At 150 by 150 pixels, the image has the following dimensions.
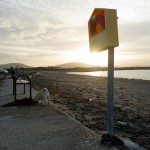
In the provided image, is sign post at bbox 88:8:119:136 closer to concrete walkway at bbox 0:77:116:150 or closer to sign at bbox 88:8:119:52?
sign at bbox 88:8:119:52

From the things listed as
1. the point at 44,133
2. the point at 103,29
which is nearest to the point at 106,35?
the point at 103,29

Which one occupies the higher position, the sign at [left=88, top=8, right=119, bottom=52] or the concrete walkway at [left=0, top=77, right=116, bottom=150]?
the sign at [left=88, top=8, right=119, bottom=52]

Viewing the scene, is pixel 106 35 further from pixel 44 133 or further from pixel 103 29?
pixel 44 133

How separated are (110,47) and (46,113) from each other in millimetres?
4033

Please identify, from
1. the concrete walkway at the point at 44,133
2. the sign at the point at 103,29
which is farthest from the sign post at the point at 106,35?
the concrete walkway at the point at 44,133

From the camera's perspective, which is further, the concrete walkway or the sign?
the concrete walkway

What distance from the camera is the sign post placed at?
5457 mm

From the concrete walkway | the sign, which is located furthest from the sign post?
the concrete walkway

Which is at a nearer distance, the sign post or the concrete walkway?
the sign post

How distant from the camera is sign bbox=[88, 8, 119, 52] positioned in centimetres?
546

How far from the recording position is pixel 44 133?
676 cm

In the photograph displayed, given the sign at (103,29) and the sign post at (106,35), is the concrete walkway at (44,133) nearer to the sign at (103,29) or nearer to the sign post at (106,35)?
the sign post at (106,35)

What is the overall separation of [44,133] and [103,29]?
2.48 meters

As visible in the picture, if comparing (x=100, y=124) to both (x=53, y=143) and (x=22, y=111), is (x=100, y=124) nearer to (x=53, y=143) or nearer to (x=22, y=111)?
(x=22, y=111)
